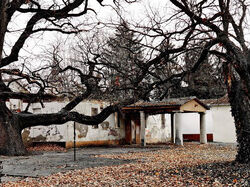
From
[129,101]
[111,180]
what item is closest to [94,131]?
[129,101]

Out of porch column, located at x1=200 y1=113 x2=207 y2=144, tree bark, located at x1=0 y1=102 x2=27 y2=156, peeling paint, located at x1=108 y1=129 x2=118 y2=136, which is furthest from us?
peeling paint, located at x1=108 y1=129 x2=118 y2=136

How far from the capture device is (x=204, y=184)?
724cm

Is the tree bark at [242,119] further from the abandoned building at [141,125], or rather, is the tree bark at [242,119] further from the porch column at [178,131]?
the porch column at [178,131]

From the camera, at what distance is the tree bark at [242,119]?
916 centimetres

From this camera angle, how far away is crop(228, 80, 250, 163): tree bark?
30.1ft

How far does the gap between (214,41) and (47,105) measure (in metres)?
16.6

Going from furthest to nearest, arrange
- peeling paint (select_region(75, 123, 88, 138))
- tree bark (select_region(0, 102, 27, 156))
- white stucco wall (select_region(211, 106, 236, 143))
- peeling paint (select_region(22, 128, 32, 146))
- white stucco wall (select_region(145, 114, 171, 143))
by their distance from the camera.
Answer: white stucco wall (select_region(145, 114, 171, 143)) < white stucco wall (select_region(211, 106, 236, 143)) < peeling paint (select_region(75, 123, 88, 138)) < peeling paint (select_region(22, 128, 32, 146)) < tree bark (select_region(0, 102, 27, 156))

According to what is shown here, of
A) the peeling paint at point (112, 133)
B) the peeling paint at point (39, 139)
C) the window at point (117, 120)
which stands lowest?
the peeling paint at point (39, 139)

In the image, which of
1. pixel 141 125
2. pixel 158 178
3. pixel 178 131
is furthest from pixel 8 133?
pixel 178 131

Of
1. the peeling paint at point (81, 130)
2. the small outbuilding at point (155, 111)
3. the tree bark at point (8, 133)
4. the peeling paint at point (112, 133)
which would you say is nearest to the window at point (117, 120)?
the peeling paint at point (112, 133)

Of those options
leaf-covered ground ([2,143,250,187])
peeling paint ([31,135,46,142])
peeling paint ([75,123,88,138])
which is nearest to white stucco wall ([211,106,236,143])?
peeling paint ([75,123,88,138])

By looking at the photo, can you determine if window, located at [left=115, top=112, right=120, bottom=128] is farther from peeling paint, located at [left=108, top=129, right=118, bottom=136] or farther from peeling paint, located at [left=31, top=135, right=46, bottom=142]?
peeling paint, located at [left=31, top=135, right=46, bottom=142]

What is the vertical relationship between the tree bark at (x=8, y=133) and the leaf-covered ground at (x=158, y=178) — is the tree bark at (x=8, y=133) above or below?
above

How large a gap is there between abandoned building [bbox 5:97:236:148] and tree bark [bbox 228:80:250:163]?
10.5 m
